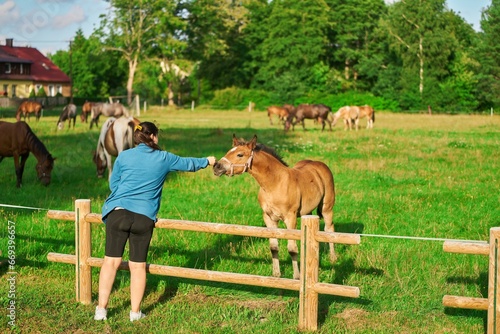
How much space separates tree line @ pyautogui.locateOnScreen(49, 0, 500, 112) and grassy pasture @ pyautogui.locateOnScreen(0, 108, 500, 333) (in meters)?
51.2

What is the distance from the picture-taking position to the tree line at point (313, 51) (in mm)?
67750

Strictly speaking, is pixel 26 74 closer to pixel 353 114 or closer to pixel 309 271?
pixel 353 114

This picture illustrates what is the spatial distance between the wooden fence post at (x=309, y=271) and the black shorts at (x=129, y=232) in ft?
5.16

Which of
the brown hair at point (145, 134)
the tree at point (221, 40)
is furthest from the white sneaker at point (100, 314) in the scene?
the tree at point (221, 40)

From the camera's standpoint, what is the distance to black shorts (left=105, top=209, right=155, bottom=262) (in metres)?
6.77

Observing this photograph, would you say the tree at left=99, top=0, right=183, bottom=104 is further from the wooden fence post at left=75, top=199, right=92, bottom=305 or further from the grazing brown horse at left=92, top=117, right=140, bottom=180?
the wooden fence post at left=75, top=199, right=92, bottom=305

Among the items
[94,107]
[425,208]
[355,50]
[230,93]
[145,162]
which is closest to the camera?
[145,162]

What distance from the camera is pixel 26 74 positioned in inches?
3354

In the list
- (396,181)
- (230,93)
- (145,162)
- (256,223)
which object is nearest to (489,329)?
(145,162)

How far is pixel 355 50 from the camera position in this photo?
81062 millimetres

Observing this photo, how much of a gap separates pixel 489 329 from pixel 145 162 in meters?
3.67

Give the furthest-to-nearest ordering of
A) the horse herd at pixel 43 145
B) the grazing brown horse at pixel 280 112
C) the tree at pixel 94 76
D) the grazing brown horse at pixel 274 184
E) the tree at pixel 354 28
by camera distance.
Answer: the tree at pixel 94 76, the tree at pixel 354 28, the grazing brown horse at pixel 280 112, the horse herd at pixel 43 145, the grazing brown horse at pixel 274 184

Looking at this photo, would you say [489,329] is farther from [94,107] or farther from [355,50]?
[355,50]

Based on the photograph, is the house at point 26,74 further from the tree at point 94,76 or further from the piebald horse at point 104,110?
the piebald horse at point 104,110
